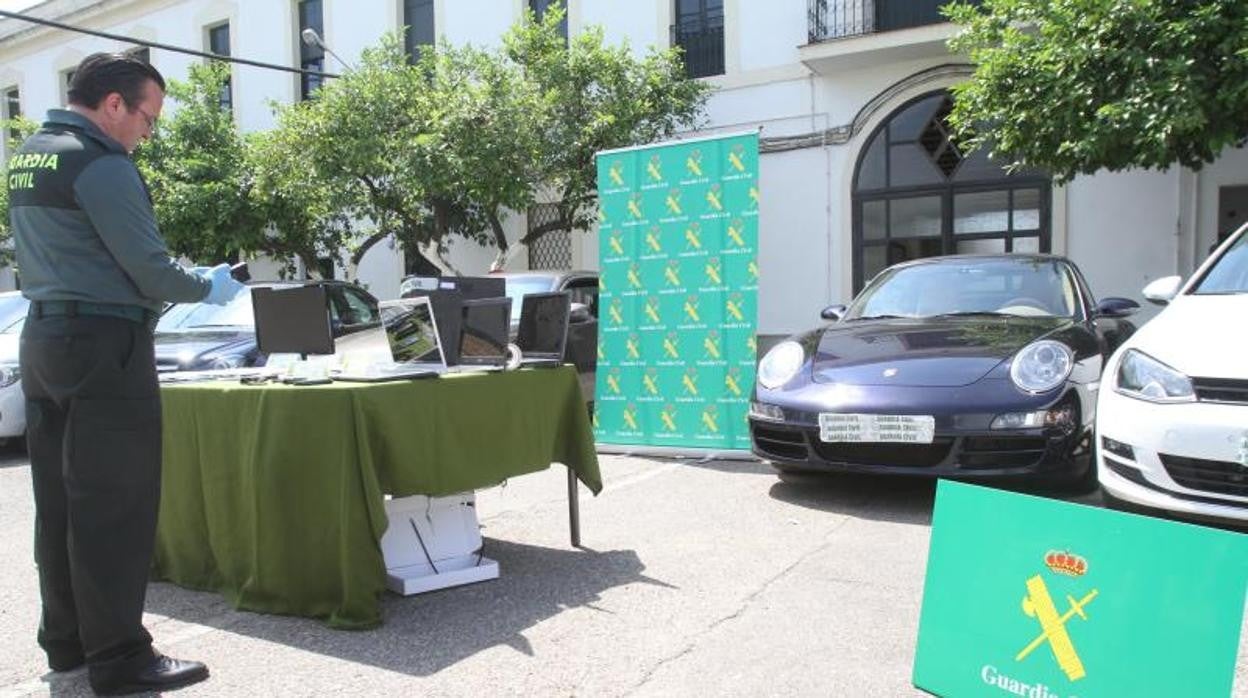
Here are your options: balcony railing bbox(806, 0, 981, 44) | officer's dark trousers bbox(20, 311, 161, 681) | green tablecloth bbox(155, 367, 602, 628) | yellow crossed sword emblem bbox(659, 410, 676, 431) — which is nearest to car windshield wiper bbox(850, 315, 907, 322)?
yellow crossed sword emblem bbox(659, 410, 676, 431)

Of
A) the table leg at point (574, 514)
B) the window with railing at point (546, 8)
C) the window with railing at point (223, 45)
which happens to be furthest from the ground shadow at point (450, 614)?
the window with railing at point (223, 45)

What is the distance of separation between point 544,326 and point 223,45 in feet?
64.3

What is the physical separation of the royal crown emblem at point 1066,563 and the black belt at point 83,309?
2.62 meters

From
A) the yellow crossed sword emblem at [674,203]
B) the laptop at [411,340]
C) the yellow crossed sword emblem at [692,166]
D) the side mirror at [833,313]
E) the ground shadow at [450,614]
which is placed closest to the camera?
the ground shadow at [450,614]

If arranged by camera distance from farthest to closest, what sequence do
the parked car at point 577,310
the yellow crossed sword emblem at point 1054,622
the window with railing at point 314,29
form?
1. the window with railing at point 314,29
2. the parked car at point 577,310
3. the yellow crossed sword emblem at point 1054,622

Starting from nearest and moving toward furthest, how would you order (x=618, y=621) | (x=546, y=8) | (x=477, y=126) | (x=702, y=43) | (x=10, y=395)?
(x=618, y=621), (x=10, y=395), (x=477, y=126), (x=702, y=43), (x=546, y=8)

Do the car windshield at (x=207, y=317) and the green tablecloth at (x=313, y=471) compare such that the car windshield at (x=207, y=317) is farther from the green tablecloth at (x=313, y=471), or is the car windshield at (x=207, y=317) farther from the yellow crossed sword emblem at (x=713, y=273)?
the green tablecloth at (x=313, y=471)

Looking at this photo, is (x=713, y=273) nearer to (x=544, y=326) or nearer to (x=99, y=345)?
(x=544, y=326)

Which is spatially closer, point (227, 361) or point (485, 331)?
point (485, 331)

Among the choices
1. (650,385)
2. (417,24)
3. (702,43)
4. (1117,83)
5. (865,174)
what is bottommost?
(650,385)

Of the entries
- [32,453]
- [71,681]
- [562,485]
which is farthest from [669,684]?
[562,485]

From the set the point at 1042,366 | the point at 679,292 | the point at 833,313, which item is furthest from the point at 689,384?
the point at 1042,366

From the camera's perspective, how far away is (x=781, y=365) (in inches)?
218

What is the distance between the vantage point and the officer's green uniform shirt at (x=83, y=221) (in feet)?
8.95
